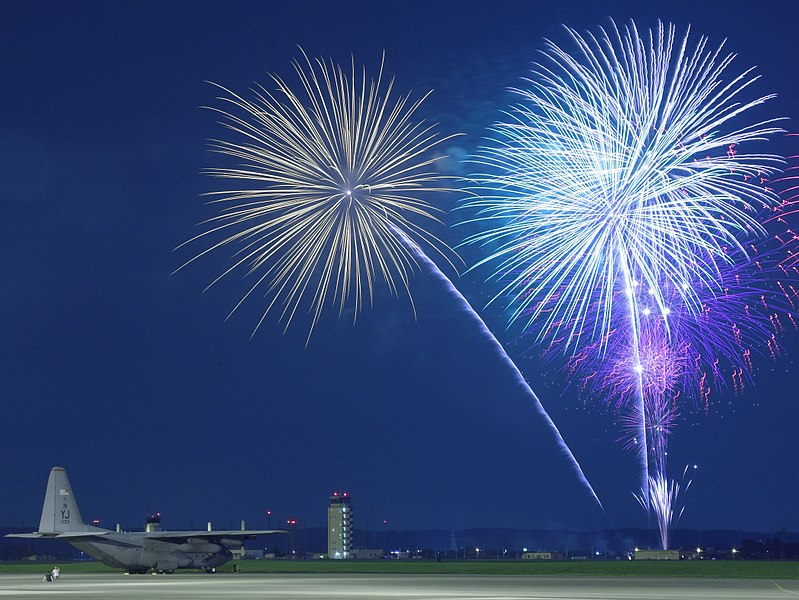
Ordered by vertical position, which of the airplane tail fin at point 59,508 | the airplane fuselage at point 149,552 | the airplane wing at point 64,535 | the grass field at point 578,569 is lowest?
the grass field at point 578,569

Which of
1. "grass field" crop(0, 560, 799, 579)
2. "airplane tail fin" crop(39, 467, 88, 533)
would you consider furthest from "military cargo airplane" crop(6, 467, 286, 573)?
"grass field" crop(0, 560, 799, 579)

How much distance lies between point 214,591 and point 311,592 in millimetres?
5344

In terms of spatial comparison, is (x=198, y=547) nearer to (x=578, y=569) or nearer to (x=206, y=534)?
(x=206, y=534)

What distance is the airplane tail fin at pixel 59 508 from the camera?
83.4 metres

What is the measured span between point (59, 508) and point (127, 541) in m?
6.02

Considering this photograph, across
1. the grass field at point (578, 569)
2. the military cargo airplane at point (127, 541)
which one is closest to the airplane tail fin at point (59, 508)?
the military cargo airplane at point (127, 541)

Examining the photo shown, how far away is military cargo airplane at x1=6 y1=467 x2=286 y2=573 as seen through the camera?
83.5 m

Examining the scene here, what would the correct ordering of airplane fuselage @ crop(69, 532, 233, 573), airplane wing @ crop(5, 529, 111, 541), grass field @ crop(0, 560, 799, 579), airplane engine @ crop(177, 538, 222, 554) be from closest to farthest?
airplane wing @ crop(5, 529, 111, 541), grass field @ crop(0, 560, 799, 579), airplane fuselage @ crop(69, 532, 233, 573), airplane engine @ crop(177, 538, 222, 554)

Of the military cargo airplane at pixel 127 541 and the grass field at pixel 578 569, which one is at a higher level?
the military cargo airplane at pixel 127 541

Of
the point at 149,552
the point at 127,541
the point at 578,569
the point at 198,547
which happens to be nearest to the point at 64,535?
the point at 127,541

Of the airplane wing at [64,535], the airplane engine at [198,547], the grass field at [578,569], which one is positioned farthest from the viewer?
the airplane engine at [198,547]

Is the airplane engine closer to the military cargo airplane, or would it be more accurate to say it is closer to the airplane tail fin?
the military cargo airplane

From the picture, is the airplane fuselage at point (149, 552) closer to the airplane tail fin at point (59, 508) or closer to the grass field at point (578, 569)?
the airplane tail fin at point (59, 508)

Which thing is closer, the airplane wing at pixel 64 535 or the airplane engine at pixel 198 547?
the airplane wing at pixel 64 535
